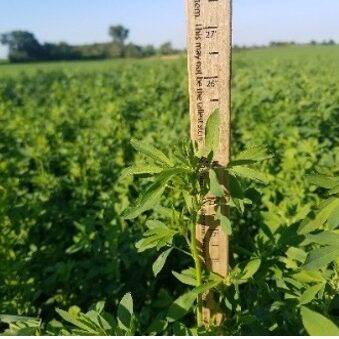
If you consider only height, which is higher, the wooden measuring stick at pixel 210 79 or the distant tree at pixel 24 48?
the distant tree at pixel 24 48

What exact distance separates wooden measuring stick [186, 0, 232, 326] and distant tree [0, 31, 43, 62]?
53960 millimetres

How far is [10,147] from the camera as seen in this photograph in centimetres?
489

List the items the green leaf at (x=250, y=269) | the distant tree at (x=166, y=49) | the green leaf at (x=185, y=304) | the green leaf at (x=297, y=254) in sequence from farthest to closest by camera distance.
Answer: the distant tree at (x=166, y=49) < the green leaf at (x=297, y=254) < the green leaf at (x=250, y=269) < the green leaf at (x=185, y=304)

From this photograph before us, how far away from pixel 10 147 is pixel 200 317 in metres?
3.90

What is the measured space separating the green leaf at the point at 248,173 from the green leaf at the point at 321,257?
0.25 meters

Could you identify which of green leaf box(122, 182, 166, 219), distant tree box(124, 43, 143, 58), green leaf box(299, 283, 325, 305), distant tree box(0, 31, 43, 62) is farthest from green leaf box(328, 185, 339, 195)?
distant tree box(0, 31, 43, 62)

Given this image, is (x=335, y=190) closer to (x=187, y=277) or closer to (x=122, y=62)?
(x=187, y=277)

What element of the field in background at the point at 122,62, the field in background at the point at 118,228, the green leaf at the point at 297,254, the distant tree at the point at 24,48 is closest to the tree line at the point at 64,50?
the distant tree at the point at 24,48

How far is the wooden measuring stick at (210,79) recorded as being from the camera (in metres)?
1.29

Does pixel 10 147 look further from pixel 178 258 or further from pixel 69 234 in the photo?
pixel 178 258

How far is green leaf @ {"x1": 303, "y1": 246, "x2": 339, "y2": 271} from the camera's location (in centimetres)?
115

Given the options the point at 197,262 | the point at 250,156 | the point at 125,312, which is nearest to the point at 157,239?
the point at 197,262

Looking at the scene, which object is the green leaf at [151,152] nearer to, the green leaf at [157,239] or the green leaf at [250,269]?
the green leaf at [157,239]

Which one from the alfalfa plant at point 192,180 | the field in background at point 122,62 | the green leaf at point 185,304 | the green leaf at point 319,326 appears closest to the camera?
the green leaf at point 319,326
